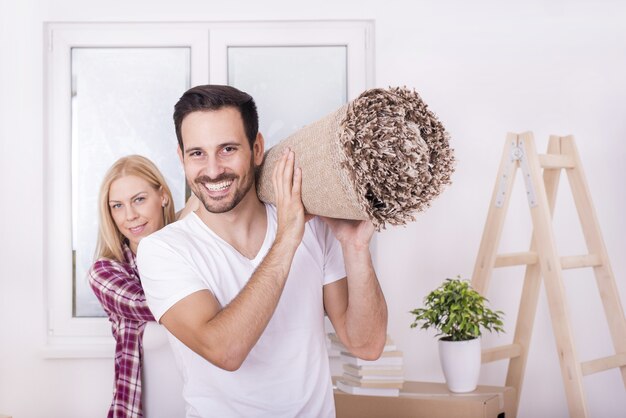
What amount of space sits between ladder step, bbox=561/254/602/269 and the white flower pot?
0.50 m

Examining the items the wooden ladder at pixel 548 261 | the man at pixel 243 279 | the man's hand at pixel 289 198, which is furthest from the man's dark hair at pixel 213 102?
the wooden ladder at pixel 548 261

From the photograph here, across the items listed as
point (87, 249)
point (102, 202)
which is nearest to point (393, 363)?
point (102, 202)

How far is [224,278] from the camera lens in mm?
1698

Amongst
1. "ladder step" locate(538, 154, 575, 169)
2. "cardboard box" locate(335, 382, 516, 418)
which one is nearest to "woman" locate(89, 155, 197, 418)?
"cardboard box" locate(335, 382, 516, 418)

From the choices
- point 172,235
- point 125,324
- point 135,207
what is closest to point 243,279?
point 172,235

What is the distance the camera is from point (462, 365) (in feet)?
8.54

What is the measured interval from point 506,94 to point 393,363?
1.42 m

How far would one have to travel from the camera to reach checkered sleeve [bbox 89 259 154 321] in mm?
2406

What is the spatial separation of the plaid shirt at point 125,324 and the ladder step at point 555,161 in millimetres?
1629

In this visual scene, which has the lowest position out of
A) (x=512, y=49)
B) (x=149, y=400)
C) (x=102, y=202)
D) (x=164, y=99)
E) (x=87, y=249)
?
(x=149, y=400)

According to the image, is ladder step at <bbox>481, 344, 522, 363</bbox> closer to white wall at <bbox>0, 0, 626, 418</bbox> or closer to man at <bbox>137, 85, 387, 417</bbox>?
white wall at <bbox>0, 0, 626, 418</bbox>

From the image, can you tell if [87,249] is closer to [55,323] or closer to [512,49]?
[55,323]

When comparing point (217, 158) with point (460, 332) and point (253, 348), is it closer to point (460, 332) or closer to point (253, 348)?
point (253, 348)

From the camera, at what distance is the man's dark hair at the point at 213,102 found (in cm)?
168
